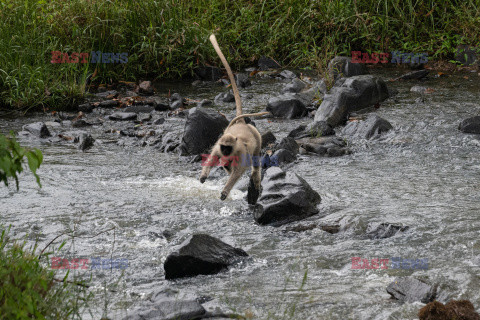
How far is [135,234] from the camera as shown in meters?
5.52

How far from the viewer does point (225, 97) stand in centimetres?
1118

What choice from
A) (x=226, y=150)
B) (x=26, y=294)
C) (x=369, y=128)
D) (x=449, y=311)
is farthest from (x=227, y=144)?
(x=369, y=128)

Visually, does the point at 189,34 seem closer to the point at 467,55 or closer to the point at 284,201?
the point at 467,55

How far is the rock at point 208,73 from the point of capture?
1272 cm

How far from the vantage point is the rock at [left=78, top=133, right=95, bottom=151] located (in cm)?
876

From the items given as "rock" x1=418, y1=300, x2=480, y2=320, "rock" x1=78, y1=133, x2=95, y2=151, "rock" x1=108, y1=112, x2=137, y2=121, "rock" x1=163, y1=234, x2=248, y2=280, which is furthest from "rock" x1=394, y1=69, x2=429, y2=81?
"rock" x1=418, y1=300, x2=480, y2=320

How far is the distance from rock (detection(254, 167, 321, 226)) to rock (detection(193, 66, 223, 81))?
688 centimetres

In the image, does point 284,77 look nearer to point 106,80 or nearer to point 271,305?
point 106,80

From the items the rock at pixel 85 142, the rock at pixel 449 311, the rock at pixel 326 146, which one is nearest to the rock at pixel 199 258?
the rock at pixel 449 311

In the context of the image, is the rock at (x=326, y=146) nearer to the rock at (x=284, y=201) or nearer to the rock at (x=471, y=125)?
the rock at (x=471, y=125)

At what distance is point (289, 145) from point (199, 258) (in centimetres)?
379

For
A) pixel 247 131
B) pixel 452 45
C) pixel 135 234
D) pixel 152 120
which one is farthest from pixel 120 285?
pixel 452 45

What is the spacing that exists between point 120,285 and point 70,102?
705 cm

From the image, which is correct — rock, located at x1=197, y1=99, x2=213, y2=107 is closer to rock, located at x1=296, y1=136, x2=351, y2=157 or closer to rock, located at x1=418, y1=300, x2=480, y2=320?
rock, located at x1=296, y1=136, x2=351, y2=157
